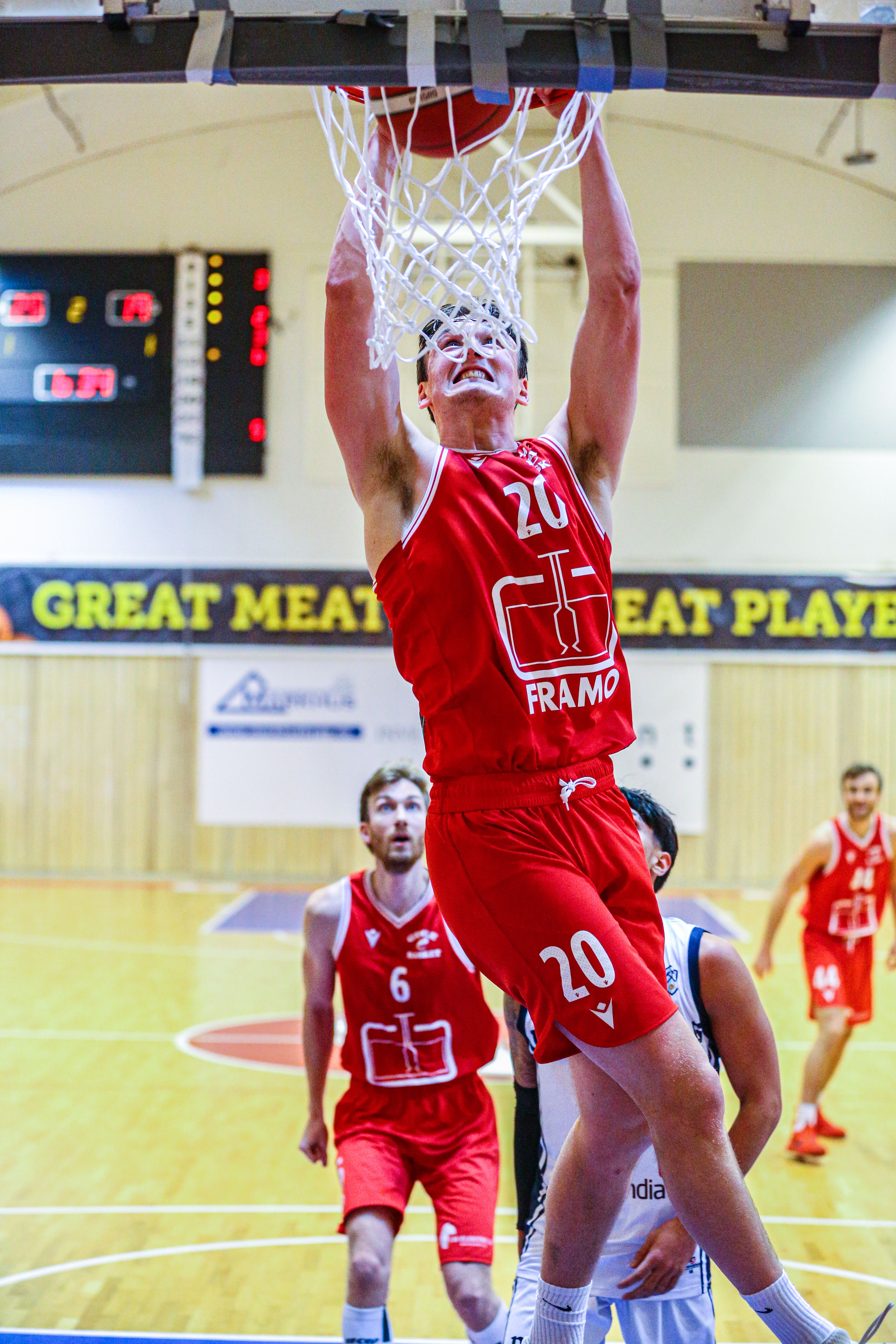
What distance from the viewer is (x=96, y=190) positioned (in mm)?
14852

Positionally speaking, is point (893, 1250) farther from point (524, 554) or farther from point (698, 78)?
point (698, 78)

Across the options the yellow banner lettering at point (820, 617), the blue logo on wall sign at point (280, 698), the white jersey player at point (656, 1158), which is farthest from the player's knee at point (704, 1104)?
the yellow banner lettering at point (820, 617)

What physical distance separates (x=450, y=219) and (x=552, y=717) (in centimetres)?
117

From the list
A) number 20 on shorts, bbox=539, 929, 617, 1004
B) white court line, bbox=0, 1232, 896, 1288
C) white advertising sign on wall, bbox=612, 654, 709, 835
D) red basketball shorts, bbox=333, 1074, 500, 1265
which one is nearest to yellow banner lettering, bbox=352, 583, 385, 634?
white advertising sign on wall, bbox=612, 654, 709, 835

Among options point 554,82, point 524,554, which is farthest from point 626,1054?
point 554,82

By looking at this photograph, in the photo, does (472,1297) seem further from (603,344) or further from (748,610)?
(748,610)

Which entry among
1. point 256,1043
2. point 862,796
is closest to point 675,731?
point 256,1043

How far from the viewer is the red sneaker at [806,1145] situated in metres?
5.93

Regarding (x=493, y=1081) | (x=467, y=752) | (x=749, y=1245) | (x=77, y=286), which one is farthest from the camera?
(x=77, y=286)

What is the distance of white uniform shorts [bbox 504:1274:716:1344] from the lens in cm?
279

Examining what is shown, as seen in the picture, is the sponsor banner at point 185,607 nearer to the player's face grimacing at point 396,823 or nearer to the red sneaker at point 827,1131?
the red sneaker at point 827,1131

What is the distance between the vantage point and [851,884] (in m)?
6.54

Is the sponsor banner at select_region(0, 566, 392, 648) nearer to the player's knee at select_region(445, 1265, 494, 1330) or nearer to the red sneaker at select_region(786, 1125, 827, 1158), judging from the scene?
the red sneaker at select_region(786, 1125, 827, 1158)

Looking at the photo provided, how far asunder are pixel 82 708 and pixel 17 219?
5541 mm
